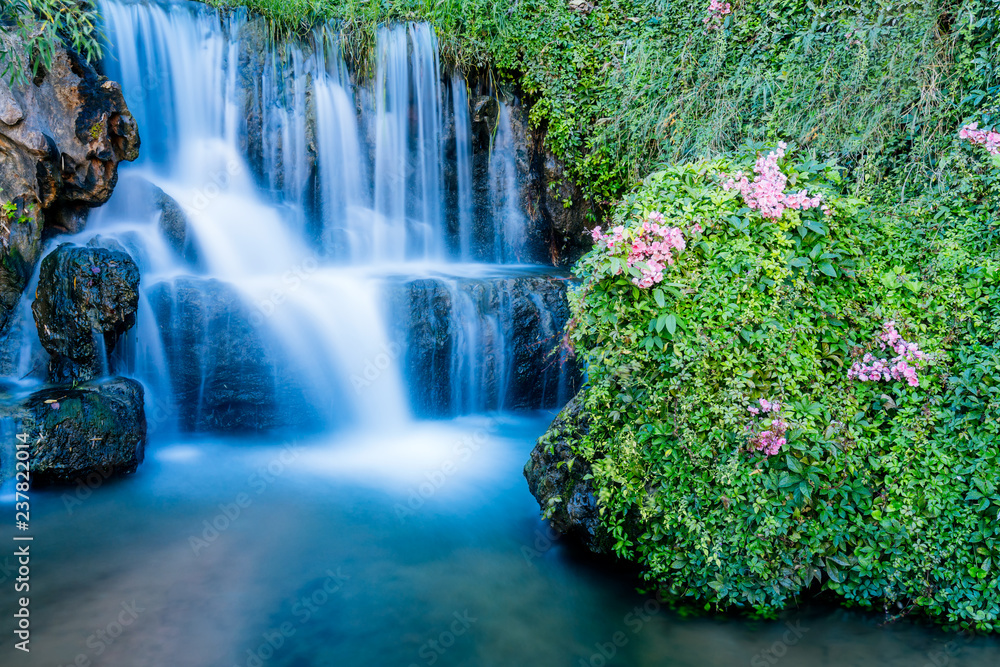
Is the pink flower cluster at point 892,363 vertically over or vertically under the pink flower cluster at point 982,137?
under

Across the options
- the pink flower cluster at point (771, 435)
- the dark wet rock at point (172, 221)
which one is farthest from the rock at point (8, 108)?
the pink flower cluster at point (771, 435)

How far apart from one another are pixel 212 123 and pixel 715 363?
6695mm

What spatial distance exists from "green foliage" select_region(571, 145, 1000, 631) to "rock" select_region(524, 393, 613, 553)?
296mm

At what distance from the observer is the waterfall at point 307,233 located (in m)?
5.71

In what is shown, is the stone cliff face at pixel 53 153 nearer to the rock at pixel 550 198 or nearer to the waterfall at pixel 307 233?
the waterfall at pixel 307 233

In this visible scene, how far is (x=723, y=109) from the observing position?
5.66m

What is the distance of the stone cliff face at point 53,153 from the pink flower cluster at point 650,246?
196 inches

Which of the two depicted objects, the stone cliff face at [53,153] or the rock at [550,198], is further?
the rock at [550,198]

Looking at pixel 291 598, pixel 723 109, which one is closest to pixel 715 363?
pixel 291 598

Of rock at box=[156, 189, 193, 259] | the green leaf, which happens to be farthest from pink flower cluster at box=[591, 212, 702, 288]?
rock at box=[156, 189, 193, 259]

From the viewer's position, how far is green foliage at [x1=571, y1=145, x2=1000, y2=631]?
10.4ft

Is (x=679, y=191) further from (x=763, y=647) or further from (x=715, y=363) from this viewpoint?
(x=763, y=647)

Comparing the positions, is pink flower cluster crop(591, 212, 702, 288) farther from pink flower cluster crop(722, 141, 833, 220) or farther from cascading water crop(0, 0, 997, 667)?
cascading water crop(0, 0, 997, 667)

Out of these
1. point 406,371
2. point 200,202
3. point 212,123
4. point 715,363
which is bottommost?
point 406,371
